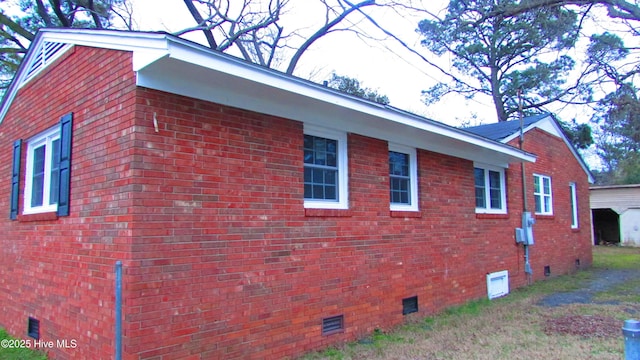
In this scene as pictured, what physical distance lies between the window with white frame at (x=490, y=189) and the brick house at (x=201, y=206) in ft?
6.80

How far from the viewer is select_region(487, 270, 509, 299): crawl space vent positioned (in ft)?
31.4

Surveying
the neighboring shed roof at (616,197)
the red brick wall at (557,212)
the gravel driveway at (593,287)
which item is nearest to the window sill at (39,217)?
the gravel driveway at (593,287)

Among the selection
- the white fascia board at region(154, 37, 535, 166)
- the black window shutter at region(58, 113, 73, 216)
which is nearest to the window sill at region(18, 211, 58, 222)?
the black window shutter at region(58, 113, 73, 216)

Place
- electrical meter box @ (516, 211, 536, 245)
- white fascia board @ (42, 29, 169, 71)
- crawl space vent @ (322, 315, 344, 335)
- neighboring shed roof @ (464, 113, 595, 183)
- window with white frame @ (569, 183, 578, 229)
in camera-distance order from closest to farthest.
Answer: white fascia board @ (42, 29, 169, 71), crawl space vent @ (322, 315, 344, 335), electrical meter box @ (516, 211, 536, 245), neighboring shed roof @ (464, 113, 595, 183), window with white frame @ (569, 183, 578, 229)

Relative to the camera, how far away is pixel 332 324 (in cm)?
608

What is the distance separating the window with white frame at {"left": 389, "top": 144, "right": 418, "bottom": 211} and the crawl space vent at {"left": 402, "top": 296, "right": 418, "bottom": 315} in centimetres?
144

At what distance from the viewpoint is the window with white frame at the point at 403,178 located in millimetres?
7562

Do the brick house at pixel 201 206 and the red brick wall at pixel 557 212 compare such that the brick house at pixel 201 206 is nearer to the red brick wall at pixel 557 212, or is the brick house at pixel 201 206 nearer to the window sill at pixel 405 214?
the window sill at pixel 405 214

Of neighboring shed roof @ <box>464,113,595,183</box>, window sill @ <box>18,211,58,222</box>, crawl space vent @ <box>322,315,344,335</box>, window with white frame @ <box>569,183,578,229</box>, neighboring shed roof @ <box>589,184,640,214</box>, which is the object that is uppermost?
neighboring shed roof @ <box>464,113,595,183</box>

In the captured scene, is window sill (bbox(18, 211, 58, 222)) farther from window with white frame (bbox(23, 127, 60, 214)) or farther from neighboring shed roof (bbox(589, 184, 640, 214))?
neighboring shed roof (bbox(589, 184, 640, 214))

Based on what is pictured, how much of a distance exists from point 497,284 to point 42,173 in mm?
8606

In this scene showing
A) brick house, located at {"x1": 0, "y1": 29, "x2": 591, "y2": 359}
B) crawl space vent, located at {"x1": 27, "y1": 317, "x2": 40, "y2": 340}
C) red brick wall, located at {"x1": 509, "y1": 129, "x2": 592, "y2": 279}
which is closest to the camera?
brick house, located at {"x1": 0, "y1": 29, "x2": 591, "y2": 359}

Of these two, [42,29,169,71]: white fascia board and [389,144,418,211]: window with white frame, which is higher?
[42,29,169,71]: white fascia board

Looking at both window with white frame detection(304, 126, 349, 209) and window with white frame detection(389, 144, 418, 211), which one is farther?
window with white frame detection(389, 144, 418, 211)
